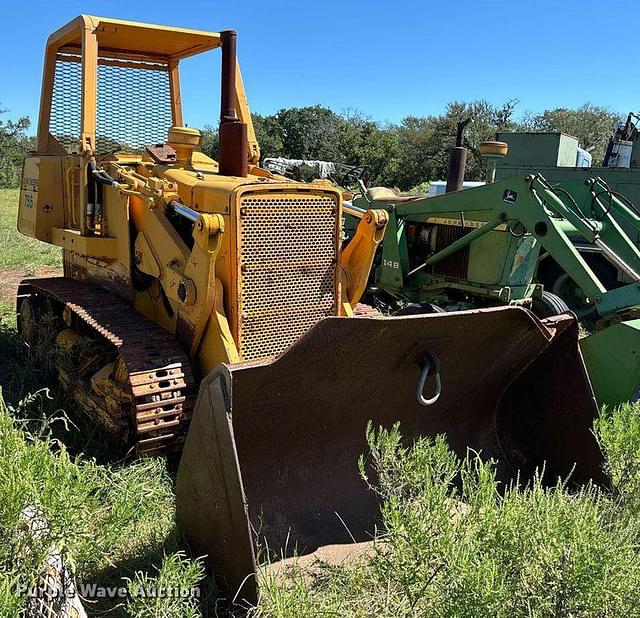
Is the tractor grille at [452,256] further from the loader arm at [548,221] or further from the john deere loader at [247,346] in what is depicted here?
the john deere loader at [247,346]

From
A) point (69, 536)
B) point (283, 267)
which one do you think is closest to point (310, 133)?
point (283, 267)

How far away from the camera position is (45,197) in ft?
16.9

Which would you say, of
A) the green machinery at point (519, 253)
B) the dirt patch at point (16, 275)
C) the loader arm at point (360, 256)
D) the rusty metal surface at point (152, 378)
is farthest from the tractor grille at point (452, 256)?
the dirt patch at point (16, 275)

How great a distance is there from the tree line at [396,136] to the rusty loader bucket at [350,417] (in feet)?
108

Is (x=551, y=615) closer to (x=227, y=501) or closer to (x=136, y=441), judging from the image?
(x=227, y=501)

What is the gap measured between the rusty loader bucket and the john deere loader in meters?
0.01

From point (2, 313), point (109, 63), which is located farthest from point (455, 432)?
point (2, 313)

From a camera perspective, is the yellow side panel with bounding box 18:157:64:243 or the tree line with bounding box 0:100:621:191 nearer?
the yellow side panel with bounding box 18:157:64:243

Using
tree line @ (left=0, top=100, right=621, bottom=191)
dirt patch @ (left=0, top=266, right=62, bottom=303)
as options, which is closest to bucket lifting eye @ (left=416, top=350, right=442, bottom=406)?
dirt patch @ (left=0, top=266, right=62, bottom=303)

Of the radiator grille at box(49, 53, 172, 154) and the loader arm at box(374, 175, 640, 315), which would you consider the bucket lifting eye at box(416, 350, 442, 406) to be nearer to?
the loader arm at box(374, 175, 640, 315)

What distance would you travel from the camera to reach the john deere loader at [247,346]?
2879mm

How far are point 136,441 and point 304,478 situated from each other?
40.6 inches

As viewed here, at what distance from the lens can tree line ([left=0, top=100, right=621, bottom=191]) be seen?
37719 millimetres

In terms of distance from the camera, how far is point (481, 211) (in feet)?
21.0
